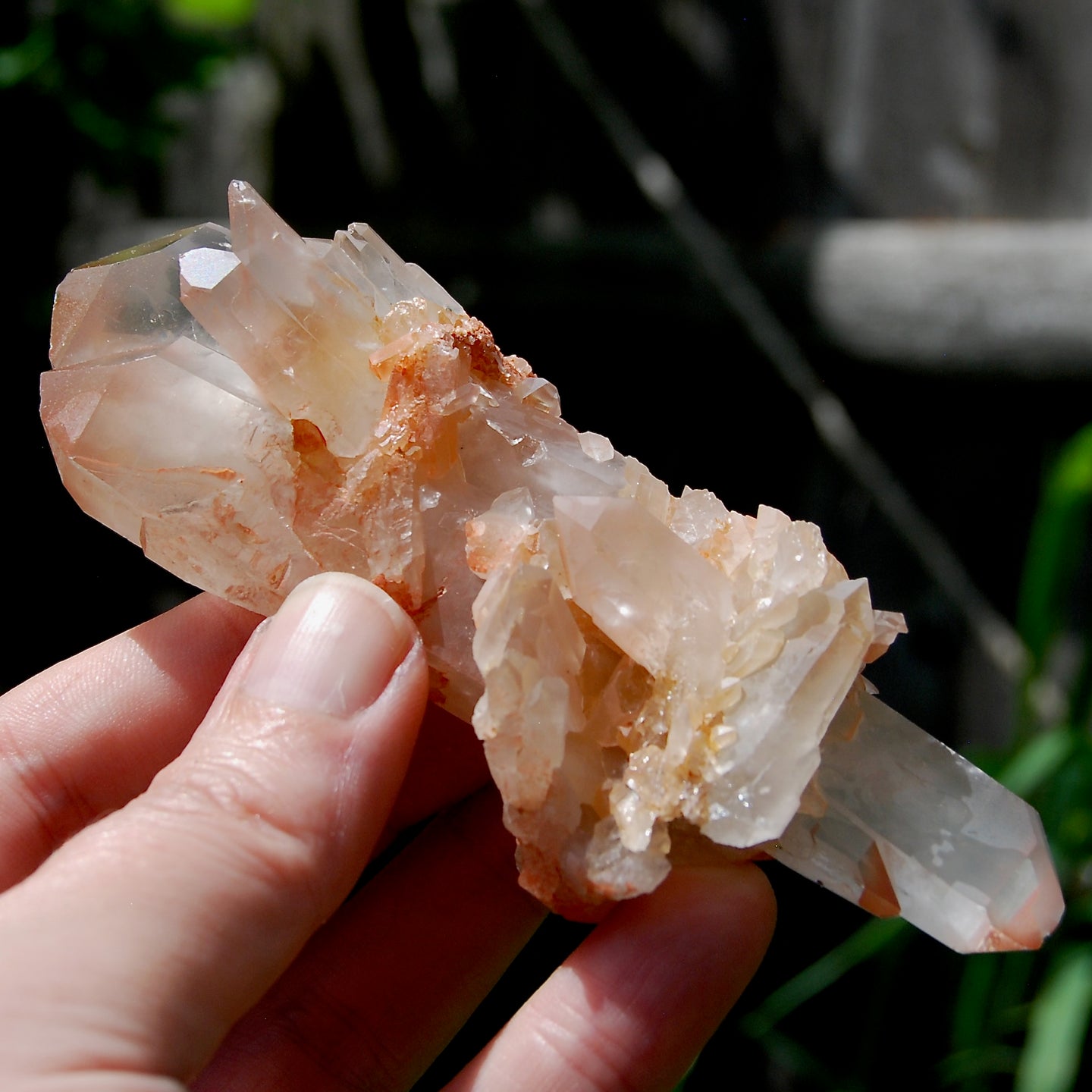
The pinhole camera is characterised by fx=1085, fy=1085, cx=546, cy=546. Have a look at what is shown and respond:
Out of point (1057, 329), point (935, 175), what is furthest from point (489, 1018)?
point (935, 175)

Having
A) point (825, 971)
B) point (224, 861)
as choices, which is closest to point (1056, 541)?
point (825, 971)

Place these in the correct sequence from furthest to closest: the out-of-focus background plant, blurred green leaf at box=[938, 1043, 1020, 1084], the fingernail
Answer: the out-of-focus background plant < blurred green leaf at box=[938, 1043, 1020, 1084] < the fingernail

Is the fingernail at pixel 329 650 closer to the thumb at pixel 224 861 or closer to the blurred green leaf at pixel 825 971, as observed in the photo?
the thumb at pixel 224 861

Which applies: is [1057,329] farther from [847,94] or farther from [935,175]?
[847,94]

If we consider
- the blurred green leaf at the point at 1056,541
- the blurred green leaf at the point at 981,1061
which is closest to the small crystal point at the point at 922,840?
the blurred green leaf at the point at 1056,541

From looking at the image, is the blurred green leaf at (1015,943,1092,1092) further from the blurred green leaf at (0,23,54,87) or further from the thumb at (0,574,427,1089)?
the blurred green leaf at (0,23,54,87)

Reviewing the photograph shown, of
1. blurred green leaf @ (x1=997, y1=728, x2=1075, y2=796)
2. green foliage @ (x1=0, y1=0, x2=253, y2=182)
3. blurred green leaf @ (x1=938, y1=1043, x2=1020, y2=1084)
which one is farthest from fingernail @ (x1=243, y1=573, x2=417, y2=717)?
green foliage @ (x1=0, y1=0, x2=253, y2=182)

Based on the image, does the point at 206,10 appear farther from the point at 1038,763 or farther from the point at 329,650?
the point at 1038,763
